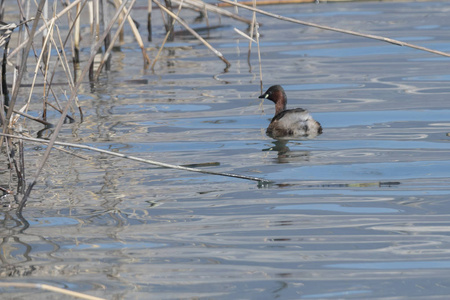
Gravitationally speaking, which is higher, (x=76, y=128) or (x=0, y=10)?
(x=0, y=10)

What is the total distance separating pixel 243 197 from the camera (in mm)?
5891

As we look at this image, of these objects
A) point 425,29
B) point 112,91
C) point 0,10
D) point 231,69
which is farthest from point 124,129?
point 425,29

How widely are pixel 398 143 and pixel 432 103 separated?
6.74 ft

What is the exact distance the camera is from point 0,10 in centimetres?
1046

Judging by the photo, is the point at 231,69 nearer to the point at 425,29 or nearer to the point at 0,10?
the point at 0,10

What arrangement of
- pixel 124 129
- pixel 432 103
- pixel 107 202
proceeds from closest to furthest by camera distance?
pixel 107 202, pixel 124 129, pixel 432 103

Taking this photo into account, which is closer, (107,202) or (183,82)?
(107,202)

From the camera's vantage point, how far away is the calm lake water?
14.4 ft

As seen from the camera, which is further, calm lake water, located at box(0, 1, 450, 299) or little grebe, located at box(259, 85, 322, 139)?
little grebe, located at box(259, 85, 322, 139)

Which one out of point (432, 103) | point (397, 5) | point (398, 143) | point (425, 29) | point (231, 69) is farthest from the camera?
point (397, 5)

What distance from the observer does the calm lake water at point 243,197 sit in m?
4.40

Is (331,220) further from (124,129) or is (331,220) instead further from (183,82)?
(183,82)

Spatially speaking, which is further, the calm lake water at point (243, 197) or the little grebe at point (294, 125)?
the little grebe at point (294, 125)

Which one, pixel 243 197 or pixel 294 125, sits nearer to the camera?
pixel 243 197
